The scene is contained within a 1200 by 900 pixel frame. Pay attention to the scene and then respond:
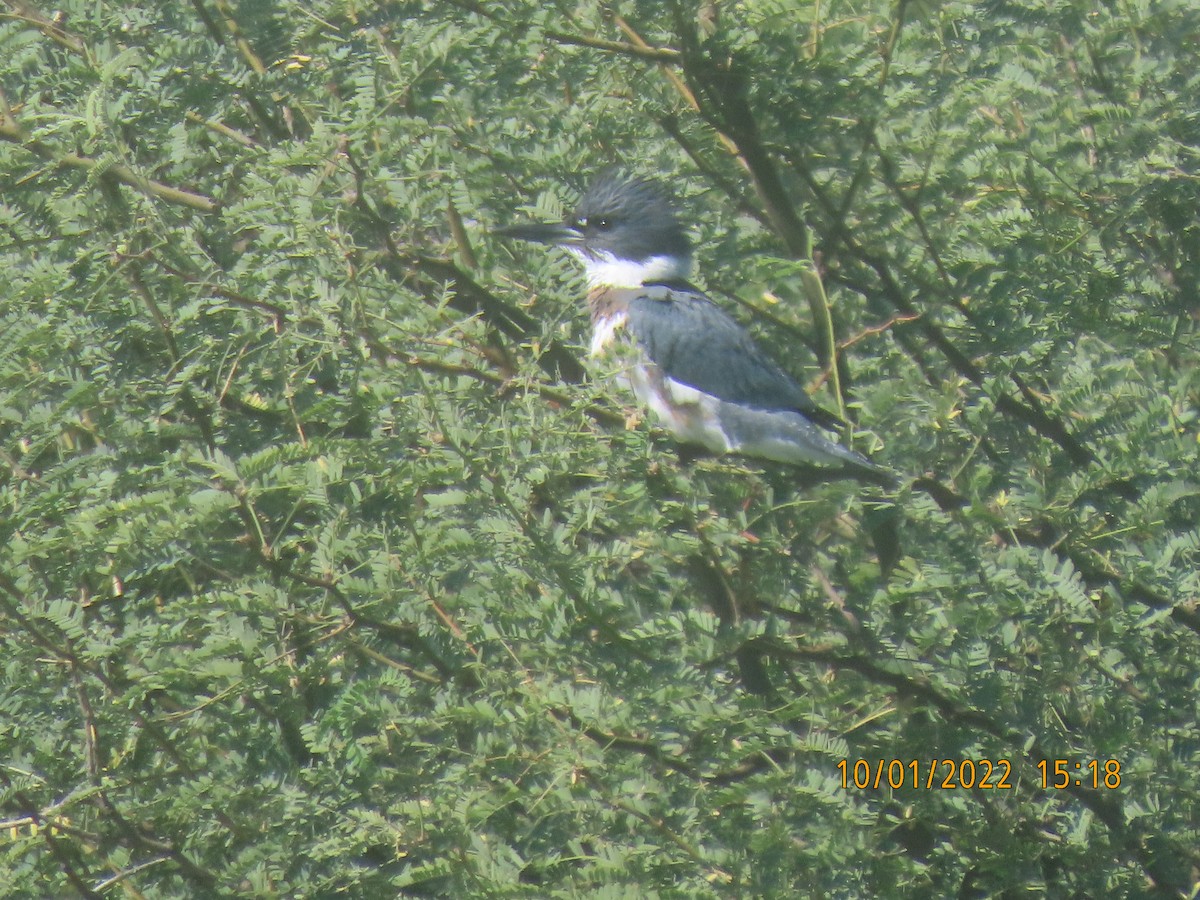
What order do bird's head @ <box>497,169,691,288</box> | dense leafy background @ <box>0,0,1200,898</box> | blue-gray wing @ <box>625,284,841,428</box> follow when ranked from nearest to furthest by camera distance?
1. dense leafy background @ <box>0,0,1200,898</box>
2. blue-gray wing @ <box>625,284,841,428</box>
3. bird's head @ <box>497,169,691,288</box>

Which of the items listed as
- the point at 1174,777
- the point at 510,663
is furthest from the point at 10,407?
the point at 1174,777

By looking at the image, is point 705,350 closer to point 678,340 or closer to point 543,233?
point 678,340

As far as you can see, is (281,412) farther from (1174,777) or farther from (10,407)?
(1174,777)
